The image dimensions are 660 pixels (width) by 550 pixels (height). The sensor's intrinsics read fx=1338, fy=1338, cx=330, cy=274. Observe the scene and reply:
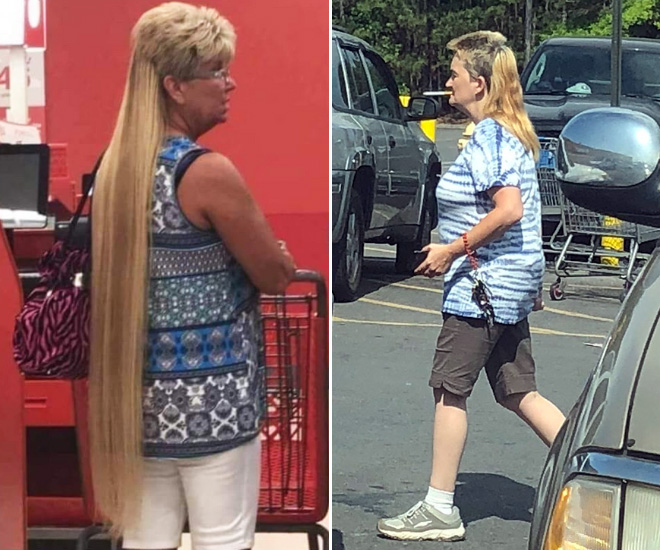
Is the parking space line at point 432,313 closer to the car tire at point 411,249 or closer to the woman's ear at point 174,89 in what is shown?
the car tire at point 411,249

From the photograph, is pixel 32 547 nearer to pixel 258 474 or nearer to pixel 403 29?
pixel 258 474

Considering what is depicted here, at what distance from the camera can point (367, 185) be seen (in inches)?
387

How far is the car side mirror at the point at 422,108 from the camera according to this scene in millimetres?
11219

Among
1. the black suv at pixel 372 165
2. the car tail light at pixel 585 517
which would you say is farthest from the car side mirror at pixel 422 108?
the car tail light at pixel 585 517

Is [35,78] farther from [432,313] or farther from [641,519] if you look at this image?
[432,313]

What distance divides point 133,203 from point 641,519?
1214 millimetres

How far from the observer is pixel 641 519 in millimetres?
2197

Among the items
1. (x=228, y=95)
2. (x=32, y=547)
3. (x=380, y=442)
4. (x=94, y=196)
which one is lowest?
(x=380, y=442)

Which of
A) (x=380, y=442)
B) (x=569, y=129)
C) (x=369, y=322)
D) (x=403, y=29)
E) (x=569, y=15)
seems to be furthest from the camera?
(x=569, y=15)

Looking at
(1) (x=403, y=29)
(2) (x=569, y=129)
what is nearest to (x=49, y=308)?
(2) (x=569, y=129)

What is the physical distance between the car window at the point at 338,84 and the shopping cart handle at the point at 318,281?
5.21 m

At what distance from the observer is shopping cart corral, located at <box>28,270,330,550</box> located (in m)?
3.09

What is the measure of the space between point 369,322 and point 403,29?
30780 mm

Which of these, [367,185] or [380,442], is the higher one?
[367,185]
